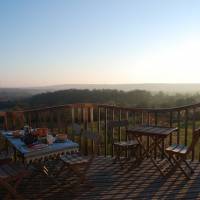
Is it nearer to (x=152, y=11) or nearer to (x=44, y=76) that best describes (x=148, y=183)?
(x=152, y=11)

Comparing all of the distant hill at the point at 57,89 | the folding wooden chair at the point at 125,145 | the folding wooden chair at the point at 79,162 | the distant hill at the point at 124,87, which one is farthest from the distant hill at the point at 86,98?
the folding wooden chair at the point at 79,162

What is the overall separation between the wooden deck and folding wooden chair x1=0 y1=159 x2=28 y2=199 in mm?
448

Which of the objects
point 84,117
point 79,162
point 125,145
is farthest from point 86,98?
point 79,162

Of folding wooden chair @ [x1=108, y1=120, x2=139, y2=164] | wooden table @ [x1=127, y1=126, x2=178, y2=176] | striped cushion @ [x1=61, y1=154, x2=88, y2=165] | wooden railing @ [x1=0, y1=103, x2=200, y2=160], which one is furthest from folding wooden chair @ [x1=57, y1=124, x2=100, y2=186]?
wooden railing @ [x1=0, y1=103, x2=200, y2=160]

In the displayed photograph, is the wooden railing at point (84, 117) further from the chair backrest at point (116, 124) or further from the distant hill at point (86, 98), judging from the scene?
the distant hill at point (86, 98)

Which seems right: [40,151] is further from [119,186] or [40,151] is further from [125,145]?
[125,145]

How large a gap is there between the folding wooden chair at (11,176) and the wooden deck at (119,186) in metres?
0.45

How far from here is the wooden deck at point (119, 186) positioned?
371cm

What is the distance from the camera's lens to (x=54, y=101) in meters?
16.3

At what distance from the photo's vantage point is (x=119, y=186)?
405 cm

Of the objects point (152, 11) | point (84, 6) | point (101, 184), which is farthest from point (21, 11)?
point (101, 184)

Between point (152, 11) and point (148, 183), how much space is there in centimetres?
547

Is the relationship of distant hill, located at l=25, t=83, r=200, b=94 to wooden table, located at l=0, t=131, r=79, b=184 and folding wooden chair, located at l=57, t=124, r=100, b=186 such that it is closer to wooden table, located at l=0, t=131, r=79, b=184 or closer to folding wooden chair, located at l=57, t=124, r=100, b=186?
folding wooden chair, located at l=57, t=124, r=100, b=186

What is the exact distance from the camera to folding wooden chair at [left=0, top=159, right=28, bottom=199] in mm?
3207
